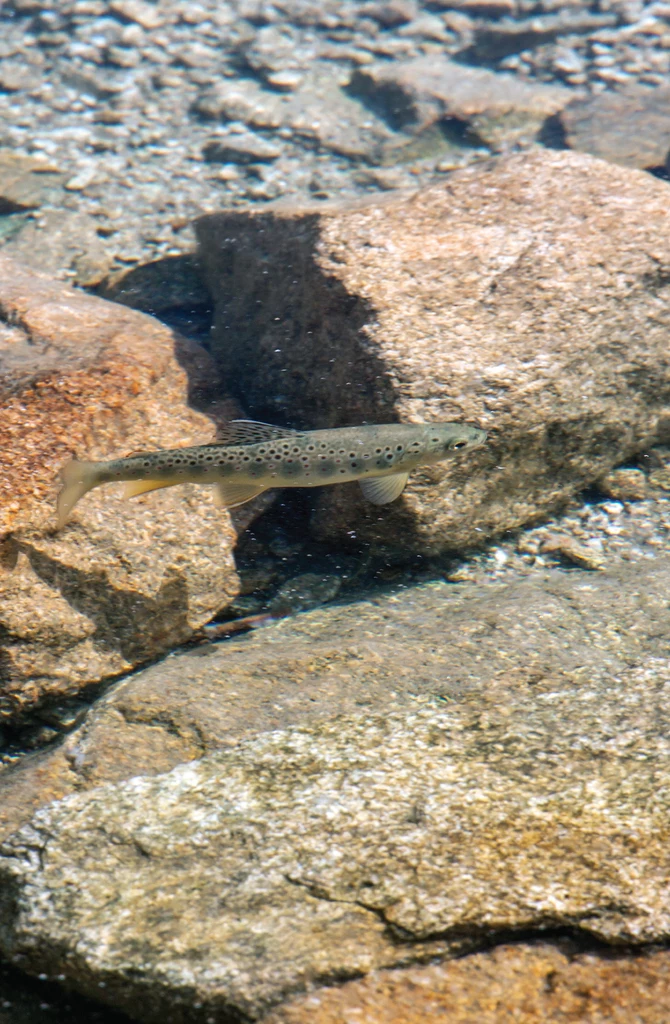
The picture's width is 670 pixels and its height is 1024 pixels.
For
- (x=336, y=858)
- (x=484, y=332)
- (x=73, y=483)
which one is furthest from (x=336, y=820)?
(x=484, y=332)

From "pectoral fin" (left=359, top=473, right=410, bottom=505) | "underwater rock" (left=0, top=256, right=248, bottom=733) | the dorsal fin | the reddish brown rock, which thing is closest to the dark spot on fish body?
the dorsal fin

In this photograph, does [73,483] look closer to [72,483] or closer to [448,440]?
[72,483]

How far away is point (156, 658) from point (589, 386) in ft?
10.6

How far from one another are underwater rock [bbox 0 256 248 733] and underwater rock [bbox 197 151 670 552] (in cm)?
89

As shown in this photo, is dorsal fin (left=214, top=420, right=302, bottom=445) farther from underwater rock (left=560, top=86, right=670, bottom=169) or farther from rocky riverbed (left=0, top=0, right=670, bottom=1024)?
underwater rock (left=560, top=86, right=670, bottom=169)

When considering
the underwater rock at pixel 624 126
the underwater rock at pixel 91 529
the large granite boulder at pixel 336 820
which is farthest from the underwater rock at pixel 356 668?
the underwater rock at pixel 624 126

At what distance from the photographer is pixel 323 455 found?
15.2 feet

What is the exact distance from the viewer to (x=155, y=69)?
35.5 ft

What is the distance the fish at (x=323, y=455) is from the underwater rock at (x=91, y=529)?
1.49 feet

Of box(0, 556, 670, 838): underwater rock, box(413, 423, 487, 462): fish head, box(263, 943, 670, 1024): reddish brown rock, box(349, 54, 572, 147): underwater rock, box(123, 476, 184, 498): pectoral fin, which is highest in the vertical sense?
box(349, 54, 572, 147): underwater rock

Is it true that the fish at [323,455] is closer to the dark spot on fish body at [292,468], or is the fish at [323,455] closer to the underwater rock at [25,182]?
the dark spot on fish body at [292,468]

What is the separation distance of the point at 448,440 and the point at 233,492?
4.19 ft

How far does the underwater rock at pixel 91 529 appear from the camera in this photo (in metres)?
4.35

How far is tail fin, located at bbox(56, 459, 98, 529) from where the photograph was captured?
424 cm
